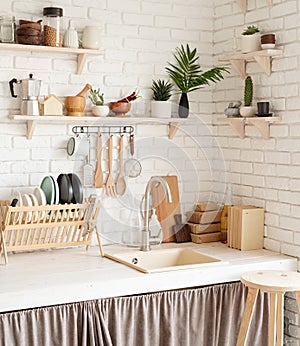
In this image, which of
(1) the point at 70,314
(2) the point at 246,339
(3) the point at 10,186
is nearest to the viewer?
(1) the point at 70,314

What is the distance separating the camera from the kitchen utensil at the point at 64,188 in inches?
129

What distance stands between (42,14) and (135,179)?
1042 millimetres

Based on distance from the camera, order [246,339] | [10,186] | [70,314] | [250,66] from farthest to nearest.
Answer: [250,66] → [10,186] → [246,339] → [70,314]

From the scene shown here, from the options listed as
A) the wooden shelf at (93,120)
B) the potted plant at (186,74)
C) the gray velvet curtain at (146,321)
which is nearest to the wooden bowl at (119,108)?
the wooden shelf at (93,120)

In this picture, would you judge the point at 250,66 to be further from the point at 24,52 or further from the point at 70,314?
the point at 70,314

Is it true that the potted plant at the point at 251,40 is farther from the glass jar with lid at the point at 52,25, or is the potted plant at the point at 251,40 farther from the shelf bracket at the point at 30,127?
the shelf bracket at the point at 30,127

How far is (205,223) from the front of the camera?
3699mm

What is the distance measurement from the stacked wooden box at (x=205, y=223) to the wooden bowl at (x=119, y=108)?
2.33ft

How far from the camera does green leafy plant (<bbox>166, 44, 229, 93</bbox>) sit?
12.2 ft

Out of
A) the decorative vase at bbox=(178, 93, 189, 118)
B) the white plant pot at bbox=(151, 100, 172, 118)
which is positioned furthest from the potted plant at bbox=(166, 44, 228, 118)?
the white plant pot at bbox=(151, 100, 172, 118)

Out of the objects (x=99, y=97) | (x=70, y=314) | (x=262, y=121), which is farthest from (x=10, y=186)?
(x=262, y=121)

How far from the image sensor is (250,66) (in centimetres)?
360

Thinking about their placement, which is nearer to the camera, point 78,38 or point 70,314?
point 70,314

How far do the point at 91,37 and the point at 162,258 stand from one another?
123cm
